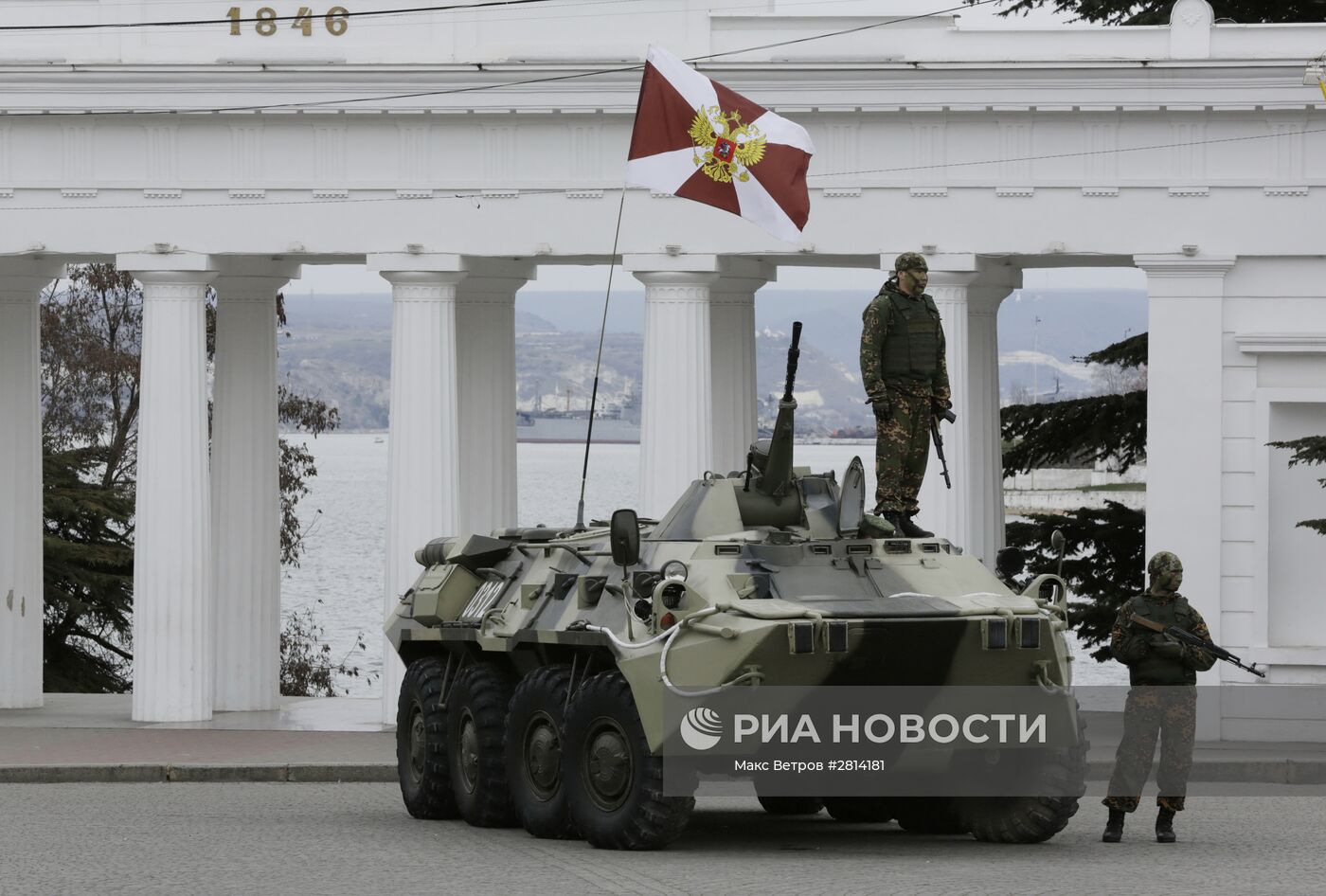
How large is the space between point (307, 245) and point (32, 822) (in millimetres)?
10298

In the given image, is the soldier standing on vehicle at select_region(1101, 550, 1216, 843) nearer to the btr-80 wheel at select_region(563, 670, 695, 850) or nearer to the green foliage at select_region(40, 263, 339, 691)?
the btr-80 wheel at select_region(563, 670, 695, 850)

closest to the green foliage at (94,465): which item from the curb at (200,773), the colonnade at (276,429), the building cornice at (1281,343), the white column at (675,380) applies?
the colonnade at (276,429)

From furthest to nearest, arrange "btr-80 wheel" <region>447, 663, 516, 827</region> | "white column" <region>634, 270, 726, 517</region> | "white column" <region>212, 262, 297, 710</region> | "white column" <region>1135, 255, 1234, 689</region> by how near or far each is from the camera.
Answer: "white column" <region>212, 262, 297, 710</region>, "white column" <region>634, 270, 726, 517</region>, "white column" <region>1135, 255, 1234, 689</region>, "btr-80 wheel" <region>447, 663, 516, 827</region>

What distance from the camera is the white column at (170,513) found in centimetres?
2614

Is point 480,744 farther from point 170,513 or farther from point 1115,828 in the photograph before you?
point 170,513

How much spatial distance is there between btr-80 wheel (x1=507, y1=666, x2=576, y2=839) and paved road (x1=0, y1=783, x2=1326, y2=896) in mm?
167

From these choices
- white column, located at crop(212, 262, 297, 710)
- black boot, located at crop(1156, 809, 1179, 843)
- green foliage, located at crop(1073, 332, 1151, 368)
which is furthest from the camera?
green foliage, located at crop(1073, 332, 1151, 368)

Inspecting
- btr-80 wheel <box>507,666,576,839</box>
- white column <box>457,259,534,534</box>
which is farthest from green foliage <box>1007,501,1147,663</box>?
btr-80 wheel <box>507,666,576,839</box>

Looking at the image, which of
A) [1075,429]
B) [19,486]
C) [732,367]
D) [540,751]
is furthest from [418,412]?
[540,751]

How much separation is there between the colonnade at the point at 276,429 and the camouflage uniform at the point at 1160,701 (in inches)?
390

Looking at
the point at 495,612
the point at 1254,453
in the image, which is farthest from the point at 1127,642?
the point at 1254,453

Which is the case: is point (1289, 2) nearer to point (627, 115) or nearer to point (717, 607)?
point (627, 115)

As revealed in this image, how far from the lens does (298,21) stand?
2641cm

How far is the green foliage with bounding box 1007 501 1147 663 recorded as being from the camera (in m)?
30.1
